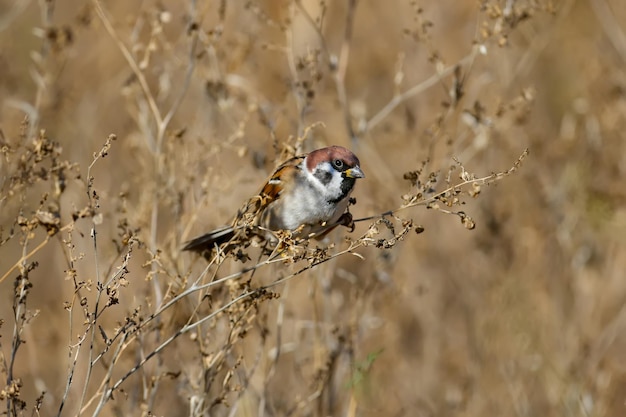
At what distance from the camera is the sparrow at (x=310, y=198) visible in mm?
3322

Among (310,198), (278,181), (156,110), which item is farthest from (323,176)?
(156,110)

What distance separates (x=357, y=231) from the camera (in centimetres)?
599

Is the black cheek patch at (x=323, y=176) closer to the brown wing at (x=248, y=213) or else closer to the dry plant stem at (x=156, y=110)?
the brown wing at (x=248, y=213)

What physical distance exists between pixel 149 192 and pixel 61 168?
1.07 meters

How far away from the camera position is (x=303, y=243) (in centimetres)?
277

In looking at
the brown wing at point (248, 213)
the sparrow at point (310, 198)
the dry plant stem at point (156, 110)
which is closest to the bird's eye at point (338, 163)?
the sparrow at point (310, 198)

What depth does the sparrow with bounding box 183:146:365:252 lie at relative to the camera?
3.32 metres

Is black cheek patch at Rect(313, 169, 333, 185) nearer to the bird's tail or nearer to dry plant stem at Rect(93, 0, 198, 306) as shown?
the bird's tail

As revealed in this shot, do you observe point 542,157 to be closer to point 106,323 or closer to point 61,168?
point 106,323

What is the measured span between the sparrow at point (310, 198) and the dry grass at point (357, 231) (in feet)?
0.49

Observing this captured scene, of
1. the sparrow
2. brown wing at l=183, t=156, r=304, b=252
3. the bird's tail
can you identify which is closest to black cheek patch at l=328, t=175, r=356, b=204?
the sparrow

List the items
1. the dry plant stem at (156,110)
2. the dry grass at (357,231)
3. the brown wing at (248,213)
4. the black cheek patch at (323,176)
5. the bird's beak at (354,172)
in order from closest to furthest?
the brown wing at (248,213)
the bird's beak at (354,172)
the black cheek patch at (323,176)
the dry plant stem at (156,110)
the dry grass at (357,231)

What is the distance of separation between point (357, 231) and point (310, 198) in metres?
2.60

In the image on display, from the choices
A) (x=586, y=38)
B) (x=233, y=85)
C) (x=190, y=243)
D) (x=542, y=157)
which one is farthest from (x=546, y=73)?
(x=190, y=243)
